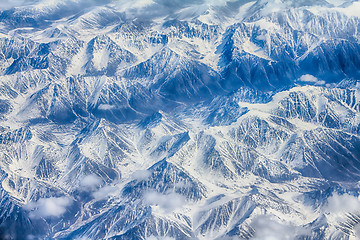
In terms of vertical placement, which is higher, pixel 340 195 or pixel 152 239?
pixel 340 195

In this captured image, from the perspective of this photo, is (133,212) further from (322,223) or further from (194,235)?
(322,223)

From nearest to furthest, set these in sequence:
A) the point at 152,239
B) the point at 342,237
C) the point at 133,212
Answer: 1. the point at 342,237
2. the point at 152,239
3. the point at 133,212

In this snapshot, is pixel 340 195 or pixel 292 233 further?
pixel 340 195

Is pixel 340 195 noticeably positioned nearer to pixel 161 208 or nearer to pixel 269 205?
pixel 269 205

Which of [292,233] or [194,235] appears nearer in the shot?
[292,233]

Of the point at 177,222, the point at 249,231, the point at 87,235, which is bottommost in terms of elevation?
the point at 87,235

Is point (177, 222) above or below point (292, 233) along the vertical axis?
below

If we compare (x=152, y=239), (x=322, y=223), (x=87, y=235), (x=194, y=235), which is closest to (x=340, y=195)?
(x=322, y=223)

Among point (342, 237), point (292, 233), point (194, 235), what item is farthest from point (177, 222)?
point (342, 237)

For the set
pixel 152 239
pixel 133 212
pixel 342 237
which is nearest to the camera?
pixel 342 237
